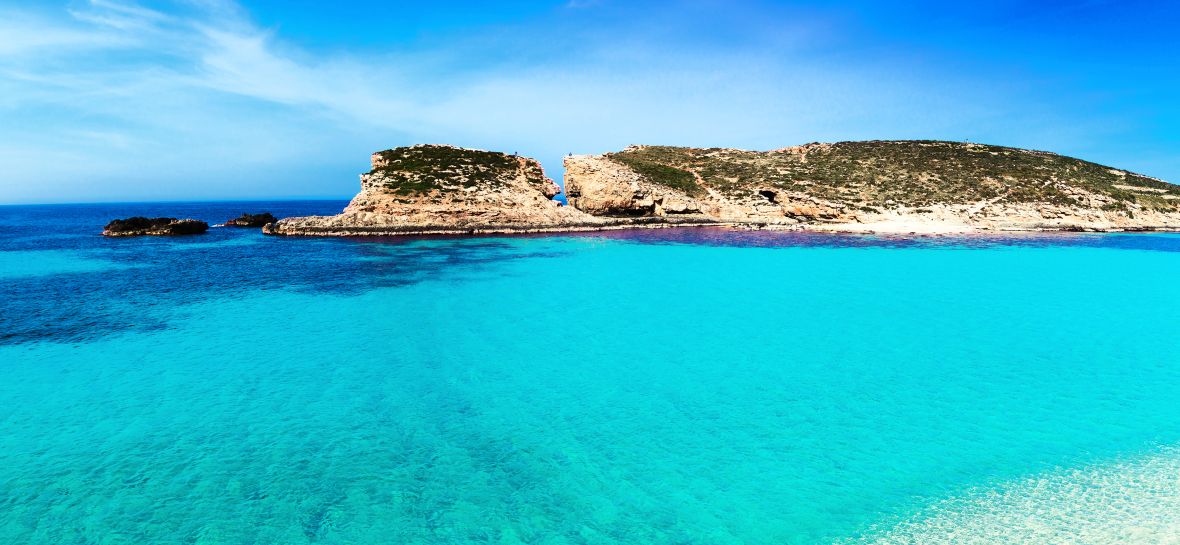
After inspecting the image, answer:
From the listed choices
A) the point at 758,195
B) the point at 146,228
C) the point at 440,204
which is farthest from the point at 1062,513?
the point at 146,228

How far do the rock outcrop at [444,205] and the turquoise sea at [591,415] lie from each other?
99.5 feet

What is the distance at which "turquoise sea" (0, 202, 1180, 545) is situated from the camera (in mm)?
7160

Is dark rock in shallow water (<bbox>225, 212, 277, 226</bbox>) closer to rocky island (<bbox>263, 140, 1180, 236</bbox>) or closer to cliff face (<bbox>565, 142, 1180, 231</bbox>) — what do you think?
rocky island (<bbox>263, 140, 1180, 236</bbox>)

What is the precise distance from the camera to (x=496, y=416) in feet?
34.6

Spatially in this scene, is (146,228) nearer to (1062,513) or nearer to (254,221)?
(254,221)

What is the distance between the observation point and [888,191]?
64.0 meters

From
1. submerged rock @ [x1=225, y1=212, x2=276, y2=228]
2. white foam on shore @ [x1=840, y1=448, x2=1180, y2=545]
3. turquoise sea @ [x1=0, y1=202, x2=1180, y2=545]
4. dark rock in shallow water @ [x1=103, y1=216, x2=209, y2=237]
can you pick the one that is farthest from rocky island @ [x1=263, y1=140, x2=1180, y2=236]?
white foam on shore @ [x1=840, y1=448, x2=1180, y2=545]

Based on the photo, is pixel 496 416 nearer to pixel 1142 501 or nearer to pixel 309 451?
pixel 309 451

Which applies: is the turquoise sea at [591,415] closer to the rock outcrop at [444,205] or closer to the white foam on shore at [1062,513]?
the white foam on shore at [1062,513]

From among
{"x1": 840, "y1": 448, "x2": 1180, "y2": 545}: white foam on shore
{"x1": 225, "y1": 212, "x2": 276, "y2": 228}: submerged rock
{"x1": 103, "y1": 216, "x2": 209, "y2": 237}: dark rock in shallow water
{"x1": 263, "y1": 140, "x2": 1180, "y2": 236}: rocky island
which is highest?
{"x1": 263, "y1": 140, "x2": 1180, "y2": 236}: rocky island

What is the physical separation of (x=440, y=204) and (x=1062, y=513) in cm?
5341

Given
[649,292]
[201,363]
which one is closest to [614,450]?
[201,363]

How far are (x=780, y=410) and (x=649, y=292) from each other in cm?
1288

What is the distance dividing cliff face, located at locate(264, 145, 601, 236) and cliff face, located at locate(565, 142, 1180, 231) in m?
8.02
